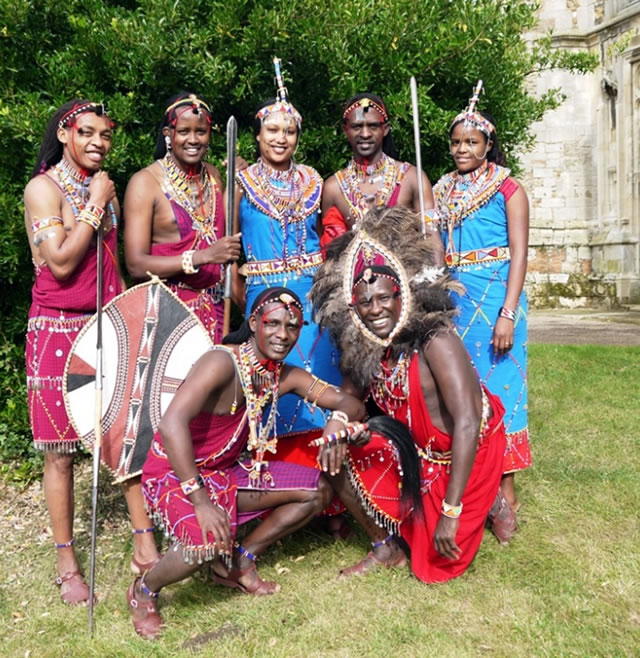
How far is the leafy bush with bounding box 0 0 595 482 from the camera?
4535 millimetres

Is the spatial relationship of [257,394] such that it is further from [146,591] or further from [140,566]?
[140,566]

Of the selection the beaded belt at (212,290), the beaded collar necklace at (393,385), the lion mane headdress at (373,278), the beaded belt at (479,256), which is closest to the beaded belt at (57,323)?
the beaded belt at (212,290)

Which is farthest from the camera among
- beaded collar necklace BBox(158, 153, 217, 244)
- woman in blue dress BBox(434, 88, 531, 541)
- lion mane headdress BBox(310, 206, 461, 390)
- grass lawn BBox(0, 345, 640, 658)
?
woman in blue dress BBox(434, 88, 531, 541)

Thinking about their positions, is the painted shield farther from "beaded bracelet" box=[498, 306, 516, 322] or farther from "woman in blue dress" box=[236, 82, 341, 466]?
"beaded bracelet" box=[498, 306, 516, 322]

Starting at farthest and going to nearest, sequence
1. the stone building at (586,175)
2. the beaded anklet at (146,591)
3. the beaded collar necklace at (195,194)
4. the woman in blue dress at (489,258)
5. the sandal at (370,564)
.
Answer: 1. the stone building at (586,175)
2. the woman in blue dress at (489,258)
3. the beaded collar necklace at (195,194)
4. the sandal at (370,564)
5. the beaded anklet at (146,591)

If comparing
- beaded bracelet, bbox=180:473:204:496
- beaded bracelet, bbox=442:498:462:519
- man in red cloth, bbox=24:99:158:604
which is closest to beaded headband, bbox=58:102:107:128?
man in red cloth, bbox=24:99:158:604

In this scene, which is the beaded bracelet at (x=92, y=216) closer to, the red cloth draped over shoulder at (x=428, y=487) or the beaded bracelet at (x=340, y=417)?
the beaded bracelet at (x=340, y=417)

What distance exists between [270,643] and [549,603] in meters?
1.30

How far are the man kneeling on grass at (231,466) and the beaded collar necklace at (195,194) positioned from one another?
69 cm

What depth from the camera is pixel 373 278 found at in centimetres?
352

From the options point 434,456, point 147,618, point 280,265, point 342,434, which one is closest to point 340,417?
point 342,434

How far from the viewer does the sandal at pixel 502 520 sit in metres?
4.12

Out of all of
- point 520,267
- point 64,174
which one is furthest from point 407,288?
point 64,174

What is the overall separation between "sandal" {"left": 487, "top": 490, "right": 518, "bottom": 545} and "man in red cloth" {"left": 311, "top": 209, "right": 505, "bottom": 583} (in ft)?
1.43
